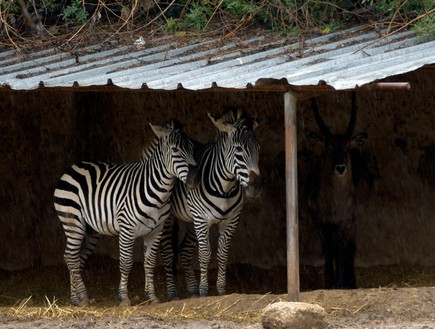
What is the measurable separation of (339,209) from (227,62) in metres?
2.37

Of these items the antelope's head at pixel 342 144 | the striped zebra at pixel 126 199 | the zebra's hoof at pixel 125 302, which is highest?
the antelope's head at pixel 342 144

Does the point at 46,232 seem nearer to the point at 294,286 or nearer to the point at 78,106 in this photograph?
the point at 78,106

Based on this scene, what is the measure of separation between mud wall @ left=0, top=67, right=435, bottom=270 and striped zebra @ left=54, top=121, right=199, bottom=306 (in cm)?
190

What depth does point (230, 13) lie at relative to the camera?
12773mm

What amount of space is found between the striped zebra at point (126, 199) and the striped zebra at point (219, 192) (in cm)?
30

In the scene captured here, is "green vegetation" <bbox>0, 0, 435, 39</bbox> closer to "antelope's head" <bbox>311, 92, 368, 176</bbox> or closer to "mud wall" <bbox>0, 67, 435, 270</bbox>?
"mud wall" <bbox>0, 67, 435, 270</bbox>

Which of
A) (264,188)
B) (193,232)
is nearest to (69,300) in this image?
(193,232)

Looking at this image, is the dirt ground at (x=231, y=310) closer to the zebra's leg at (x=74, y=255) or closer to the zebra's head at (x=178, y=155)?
the zebra's leg at (x=74, y=255)

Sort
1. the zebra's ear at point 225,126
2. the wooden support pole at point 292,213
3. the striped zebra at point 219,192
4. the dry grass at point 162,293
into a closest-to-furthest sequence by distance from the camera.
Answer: the wooden support pole at point 292,213, the dry grass at point 162,293, the striped zebra at point 219,192, the zebra's ear at point 225,126

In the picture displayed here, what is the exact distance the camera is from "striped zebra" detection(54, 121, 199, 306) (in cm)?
1138

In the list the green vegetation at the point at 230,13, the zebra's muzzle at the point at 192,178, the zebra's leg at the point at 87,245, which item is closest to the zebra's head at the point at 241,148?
the zebra's muzzle at the point at 192,178

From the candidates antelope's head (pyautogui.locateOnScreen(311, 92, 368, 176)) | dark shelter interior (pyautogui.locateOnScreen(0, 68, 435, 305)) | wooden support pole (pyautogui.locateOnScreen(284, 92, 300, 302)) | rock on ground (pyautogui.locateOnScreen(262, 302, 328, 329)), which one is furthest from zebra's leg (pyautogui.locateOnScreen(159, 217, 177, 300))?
rock on ground (pyautogui.locateOnScreen(262, 302, 328, 329))

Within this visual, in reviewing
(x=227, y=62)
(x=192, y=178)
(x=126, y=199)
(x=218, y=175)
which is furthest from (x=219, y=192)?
(x=227, y=62)

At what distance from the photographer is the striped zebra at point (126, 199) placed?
1138 cm
